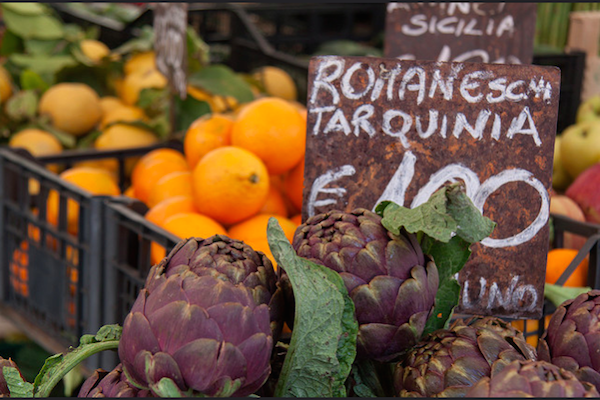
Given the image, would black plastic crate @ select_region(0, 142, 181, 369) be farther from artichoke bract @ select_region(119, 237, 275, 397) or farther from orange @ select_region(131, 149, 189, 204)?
artichoke bract @ select_region(119, 237, 275, 397)

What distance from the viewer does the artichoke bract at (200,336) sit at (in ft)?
1.73

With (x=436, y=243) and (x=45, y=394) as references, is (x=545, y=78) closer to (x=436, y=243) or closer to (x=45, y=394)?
(x=436, y=243)

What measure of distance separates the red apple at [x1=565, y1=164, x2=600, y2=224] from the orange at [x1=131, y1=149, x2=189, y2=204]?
2.68ft

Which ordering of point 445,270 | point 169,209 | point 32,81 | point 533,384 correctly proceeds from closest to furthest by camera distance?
point 533,384 < point 445,270 < point 169,209 < point 32,81

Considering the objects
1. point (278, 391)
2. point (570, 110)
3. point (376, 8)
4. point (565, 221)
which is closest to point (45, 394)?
point (278, 391)

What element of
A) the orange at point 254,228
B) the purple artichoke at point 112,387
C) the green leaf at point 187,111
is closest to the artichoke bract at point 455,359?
the purple artichoke at point 112,387

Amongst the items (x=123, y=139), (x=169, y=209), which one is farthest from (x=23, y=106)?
(x=169, y=209)

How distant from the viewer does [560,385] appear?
48 cm

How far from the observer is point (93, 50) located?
2.25 meters

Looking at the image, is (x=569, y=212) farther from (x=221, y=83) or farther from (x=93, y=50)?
(x=93, y=50)

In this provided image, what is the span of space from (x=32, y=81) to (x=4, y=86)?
0.09 metres

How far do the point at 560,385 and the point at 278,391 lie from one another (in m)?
0.25

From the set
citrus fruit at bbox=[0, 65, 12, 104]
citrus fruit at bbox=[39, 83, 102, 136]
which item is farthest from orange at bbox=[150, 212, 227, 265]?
citrus fruit at bbox=[0, 65, 12, 104]

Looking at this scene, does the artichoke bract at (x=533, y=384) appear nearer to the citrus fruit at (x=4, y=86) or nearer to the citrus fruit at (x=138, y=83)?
the citrus fruit at (x=138, y=83)
